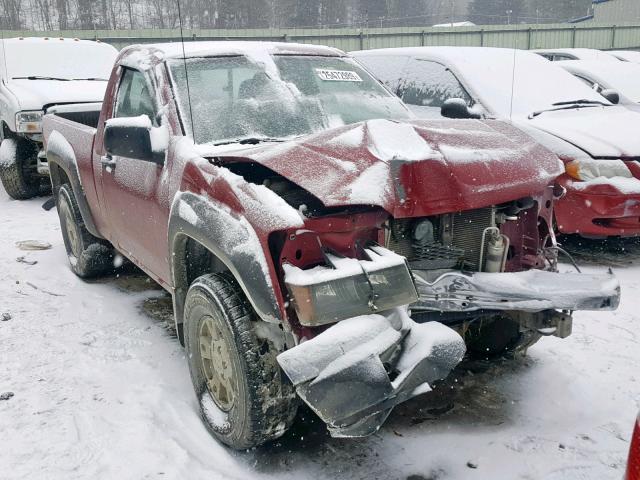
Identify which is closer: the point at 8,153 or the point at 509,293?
the point at 509,293

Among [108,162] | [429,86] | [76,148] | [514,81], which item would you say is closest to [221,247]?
[108,162]

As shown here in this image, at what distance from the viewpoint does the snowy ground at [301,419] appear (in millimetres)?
2744

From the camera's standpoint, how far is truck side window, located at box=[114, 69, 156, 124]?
12.4 ft

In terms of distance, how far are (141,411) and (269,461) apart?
788 mm

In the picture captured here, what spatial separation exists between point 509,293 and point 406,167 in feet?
2.34

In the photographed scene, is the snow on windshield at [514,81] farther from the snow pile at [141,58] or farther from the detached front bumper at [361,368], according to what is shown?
the detached front bumper at [361,368]

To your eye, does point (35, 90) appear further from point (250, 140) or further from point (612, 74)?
point (612, 74)

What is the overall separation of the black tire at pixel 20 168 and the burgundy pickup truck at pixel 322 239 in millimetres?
5365

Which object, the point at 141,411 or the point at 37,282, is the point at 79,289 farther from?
the point at 141,411

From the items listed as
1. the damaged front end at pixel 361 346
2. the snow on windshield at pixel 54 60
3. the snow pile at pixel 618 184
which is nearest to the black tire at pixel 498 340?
the damaged front end at pixel 361 346

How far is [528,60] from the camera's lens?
6.96 m

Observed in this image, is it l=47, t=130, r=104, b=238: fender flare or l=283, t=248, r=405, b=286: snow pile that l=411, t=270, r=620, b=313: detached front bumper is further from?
l=47, t=130, r=104, b=238: fender flare

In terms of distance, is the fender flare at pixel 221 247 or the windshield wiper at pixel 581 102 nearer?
the fender flare at pixel 221 247

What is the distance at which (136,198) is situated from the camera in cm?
369
